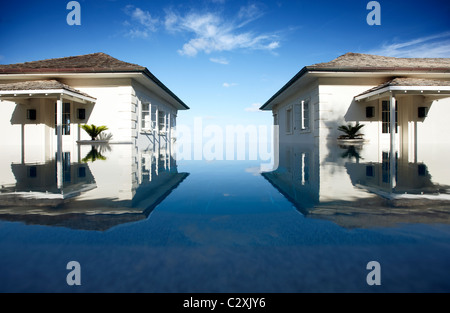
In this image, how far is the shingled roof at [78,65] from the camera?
11.7 m

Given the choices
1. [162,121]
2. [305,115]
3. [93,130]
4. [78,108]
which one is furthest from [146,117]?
[305,115]

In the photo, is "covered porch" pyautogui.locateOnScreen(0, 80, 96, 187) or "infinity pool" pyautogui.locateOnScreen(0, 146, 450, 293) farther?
"covered porch" pyautogui.locateOnScreen(0, 80, 96, 187)

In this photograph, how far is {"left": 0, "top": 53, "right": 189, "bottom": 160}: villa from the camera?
11.9 metres

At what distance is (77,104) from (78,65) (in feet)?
5.78

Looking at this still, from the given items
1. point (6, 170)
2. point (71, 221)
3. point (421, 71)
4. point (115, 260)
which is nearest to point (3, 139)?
point (6, 170)

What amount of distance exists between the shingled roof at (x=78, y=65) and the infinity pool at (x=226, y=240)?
30.7ft

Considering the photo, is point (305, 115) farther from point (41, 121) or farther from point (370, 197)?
point (41, 121)

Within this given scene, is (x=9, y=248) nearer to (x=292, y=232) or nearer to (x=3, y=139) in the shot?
(x=292, y=232)

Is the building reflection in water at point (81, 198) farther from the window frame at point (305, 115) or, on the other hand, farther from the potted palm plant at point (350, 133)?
the window frame at point (305, 115)

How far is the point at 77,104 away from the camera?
42.1 feet

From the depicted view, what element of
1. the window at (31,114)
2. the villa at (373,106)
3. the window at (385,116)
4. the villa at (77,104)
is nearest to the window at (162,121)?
the villa at (77,104)

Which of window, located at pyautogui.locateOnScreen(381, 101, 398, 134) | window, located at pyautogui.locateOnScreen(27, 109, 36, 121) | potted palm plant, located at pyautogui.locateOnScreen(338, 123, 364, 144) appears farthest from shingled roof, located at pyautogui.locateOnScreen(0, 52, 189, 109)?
window, located at pyautogui.locateOnScreen(381, 101, 398, 134)

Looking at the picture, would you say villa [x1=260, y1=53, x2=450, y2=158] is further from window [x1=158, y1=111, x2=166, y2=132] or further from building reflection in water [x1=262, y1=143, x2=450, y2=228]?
window [x1=158, y1=111, x2=166, y2=132]
